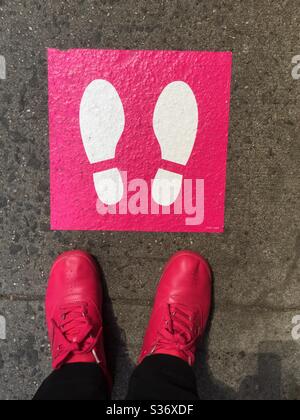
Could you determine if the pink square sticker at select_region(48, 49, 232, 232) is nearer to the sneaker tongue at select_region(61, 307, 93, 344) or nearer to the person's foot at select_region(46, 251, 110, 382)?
the person's foot at select_region(46, 251, 110, 382)

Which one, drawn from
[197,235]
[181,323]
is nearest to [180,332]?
[181,323]

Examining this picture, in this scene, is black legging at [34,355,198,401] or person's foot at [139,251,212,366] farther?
person's foot at [139,251,212,366]

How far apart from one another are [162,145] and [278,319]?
876 mm

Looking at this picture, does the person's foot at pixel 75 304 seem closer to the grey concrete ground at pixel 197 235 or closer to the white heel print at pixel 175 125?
the grey concrete ground at pixel 197 235

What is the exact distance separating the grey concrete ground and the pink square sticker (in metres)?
0.04

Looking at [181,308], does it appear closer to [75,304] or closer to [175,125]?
[75,304]

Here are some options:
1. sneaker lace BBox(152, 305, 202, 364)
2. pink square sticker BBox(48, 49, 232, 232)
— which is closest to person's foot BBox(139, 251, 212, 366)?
sneaker lace BBox(152, 305, 202, 364)

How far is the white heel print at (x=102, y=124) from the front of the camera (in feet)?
4.45

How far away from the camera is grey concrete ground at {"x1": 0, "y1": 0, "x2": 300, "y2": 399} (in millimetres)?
1330

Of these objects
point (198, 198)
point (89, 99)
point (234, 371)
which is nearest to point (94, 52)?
point (89, 99)

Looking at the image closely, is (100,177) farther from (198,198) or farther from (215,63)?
(215,63)

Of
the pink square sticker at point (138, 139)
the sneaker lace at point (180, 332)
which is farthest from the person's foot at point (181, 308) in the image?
the pink square sticker at point (138, 139)

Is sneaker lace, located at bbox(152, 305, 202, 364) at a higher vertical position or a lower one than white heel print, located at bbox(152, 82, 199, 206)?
lower

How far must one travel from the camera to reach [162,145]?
1.39m
